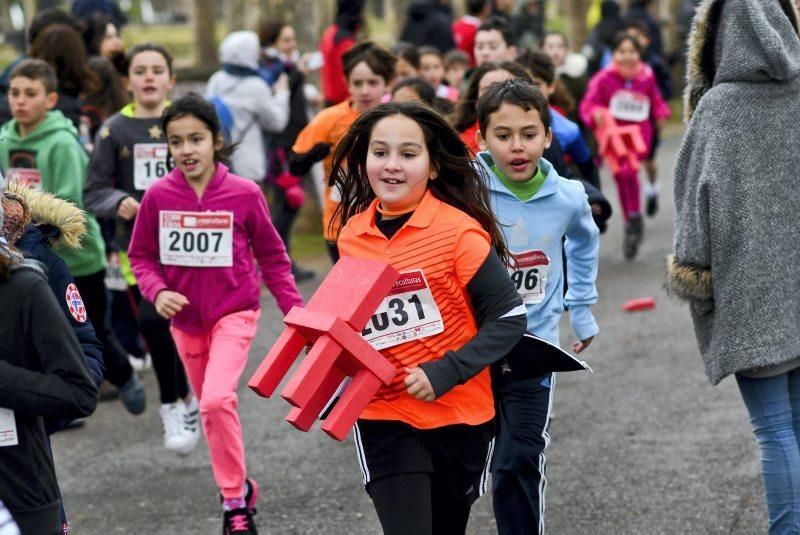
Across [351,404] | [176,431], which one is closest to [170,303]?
[176,431]

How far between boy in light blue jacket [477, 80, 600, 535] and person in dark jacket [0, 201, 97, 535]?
179 centimetres

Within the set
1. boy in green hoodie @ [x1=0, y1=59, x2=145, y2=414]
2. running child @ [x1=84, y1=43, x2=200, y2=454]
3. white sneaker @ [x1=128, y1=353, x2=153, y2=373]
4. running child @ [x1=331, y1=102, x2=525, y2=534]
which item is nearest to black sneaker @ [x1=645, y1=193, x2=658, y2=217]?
white sneaker @ [x1=128, y1=353, x2=153, y2=373]

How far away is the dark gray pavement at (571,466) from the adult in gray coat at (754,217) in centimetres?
117

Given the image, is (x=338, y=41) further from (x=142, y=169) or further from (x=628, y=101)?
(x=142, y=169)

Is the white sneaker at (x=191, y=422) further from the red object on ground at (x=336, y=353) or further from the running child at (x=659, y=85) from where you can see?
the running child at (x=659, y=85)

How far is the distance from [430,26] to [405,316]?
10.7 metres

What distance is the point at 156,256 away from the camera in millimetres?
6320

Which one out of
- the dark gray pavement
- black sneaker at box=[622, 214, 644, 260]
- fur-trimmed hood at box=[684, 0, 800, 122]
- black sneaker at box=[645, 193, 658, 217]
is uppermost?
fur-trimmed hood at box=[684, 0, 800, 122]

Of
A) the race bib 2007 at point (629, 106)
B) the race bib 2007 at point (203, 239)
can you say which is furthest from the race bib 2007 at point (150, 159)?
the race bib 2007 at point (629, 106)

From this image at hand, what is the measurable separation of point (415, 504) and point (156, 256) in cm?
251

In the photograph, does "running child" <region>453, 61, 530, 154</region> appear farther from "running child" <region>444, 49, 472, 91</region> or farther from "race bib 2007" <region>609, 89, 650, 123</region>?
"race bib 2007" <region>609, 89, 650, 123</region>

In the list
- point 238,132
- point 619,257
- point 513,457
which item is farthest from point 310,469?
point 619,257

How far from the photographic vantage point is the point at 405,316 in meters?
4.23

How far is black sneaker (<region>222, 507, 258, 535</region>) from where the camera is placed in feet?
18.9
